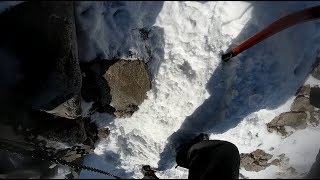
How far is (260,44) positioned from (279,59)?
1.00 ft

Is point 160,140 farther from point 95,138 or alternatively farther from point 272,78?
point 272,78

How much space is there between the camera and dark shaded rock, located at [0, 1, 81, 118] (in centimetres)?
325

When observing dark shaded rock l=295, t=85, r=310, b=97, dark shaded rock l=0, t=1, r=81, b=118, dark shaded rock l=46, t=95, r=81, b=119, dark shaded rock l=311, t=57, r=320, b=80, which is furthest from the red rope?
dark shaded rock l=46, t=95, r=81, b=119

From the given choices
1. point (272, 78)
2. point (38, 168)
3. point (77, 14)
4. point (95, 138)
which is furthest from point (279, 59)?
point (38, 168)

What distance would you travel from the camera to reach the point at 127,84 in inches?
170

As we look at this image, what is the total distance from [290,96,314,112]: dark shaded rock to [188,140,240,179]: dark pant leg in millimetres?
1045

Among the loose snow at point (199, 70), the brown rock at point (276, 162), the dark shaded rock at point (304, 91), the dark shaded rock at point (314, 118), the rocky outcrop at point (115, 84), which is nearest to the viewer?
the loose snow at point (199, 70)

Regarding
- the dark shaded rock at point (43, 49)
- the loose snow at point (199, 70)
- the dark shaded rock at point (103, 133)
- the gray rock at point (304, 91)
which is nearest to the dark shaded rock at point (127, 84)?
the loose snow at point (199, 70)

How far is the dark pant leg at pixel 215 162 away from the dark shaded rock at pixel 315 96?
4.09ft

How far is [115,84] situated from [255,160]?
2694 millimetres

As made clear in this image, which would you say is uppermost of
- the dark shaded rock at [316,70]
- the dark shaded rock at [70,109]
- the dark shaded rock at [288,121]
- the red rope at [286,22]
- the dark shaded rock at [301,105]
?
the red rope at [286,22]

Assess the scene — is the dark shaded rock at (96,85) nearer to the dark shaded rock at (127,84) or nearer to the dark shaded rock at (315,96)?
the dark shaded rock at (127,84)

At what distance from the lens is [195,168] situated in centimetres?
424

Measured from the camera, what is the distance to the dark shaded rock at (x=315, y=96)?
4.29 metres
